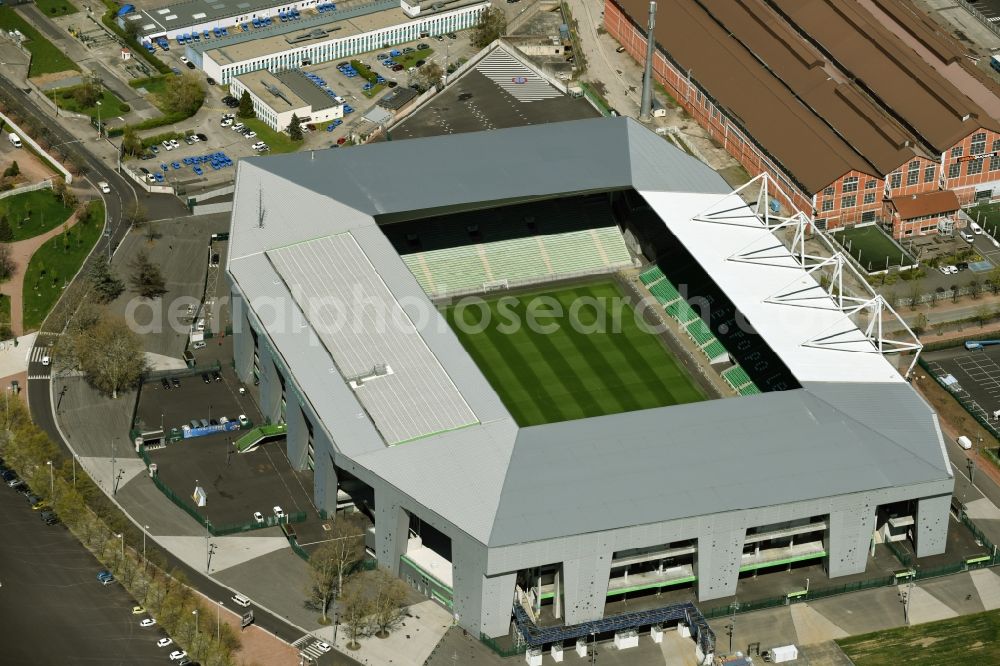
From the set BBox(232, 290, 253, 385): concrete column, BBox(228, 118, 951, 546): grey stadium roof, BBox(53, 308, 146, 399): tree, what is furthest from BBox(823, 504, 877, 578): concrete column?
BBox(53, 308, 146, 399): tree

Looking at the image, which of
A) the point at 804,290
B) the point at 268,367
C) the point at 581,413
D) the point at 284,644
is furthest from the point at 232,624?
the point at 804,290

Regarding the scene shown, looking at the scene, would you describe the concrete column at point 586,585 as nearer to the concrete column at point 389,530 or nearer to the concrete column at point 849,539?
the concrete column at point 389,530

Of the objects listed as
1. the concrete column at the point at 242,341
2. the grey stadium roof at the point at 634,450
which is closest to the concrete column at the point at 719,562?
the grey stadium roof at the point at 634,450

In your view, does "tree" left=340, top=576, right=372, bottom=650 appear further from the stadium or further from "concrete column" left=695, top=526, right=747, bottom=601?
"concrete column" left=695, top=526, right=747, bottom=601

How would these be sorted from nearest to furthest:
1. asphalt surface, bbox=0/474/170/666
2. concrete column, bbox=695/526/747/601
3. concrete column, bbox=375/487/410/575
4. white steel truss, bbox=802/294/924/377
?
asphalt surface, bbox=0/474/170/666 < concrete column, bbox=695/526/747/601 < concrete column, bbox=375/487/410/575 < white steel truss, bbox=802/294/924/377

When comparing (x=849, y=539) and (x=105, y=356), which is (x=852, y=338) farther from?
(x=105, y=356)

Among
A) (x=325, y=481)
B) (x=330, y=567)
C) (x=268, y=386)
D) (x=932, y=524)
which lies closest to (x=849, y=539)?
(x=932, y=524)

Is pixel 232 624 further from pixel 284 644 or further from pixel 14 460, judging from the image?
pixel 14 460
